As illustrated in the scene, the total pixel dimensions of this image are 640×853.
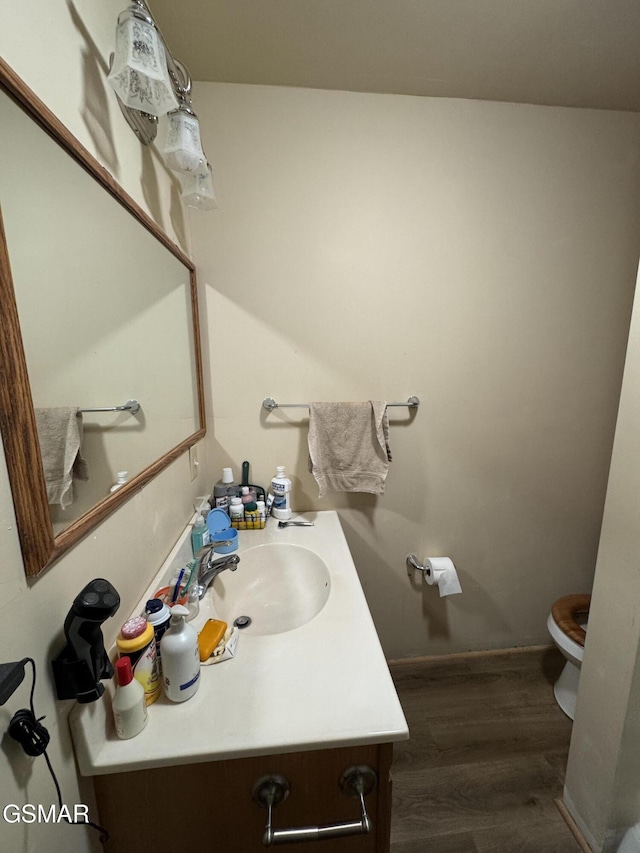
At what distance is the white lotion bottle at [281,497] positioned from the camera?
120 cm

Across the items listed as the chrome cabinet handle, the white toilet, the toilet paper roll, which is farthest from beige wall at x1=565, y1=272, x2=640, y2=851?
the chrome cabinet handle

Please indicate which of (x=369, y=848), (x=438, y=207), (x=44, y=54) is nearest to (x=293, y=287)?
(x=438, y=207)

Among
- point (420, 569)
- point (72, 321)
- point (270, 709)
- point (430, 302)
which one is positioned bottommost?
point (420, 569)

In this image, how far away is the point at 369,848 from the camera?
0.57 m

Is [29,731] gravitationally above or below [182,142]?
below

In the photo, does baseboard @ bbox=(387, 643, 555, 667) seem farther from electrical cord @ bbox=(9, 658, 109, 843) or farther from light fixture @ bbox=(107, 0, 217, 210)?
light fixture @ bbox=(107, 0, 217, 210)

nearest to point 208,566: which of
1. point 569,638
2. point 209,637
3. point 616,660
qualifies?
point 209,637

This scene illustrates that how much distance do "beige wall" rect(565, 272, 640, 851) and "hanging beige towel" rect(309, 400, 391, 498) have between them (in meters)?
0.67

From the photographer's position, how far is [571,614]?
52.4 inches

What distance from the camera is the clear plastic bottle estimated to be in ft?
3.78

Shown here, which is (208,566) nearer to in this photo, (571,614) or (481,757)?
(481,757)

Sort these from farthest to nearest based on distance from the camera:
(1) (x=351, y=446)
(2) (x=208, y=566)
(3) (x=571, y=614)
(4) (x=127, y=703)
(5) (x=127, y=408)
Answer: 1. (3) (x=571, y=614)
2. (1) (x=351, y=446)
3. (2) (x=208, y=566)
4. (5) (x=127, y=408)
5. (4) (x=127, y=703)

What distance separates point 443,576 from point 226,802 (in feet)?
3.38

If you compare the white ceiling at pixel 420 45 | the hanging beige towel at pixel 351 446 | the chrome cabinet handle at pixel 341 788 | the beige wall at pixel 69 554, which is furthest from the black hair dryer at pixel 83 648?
the white ceiling at pixel 420 45
